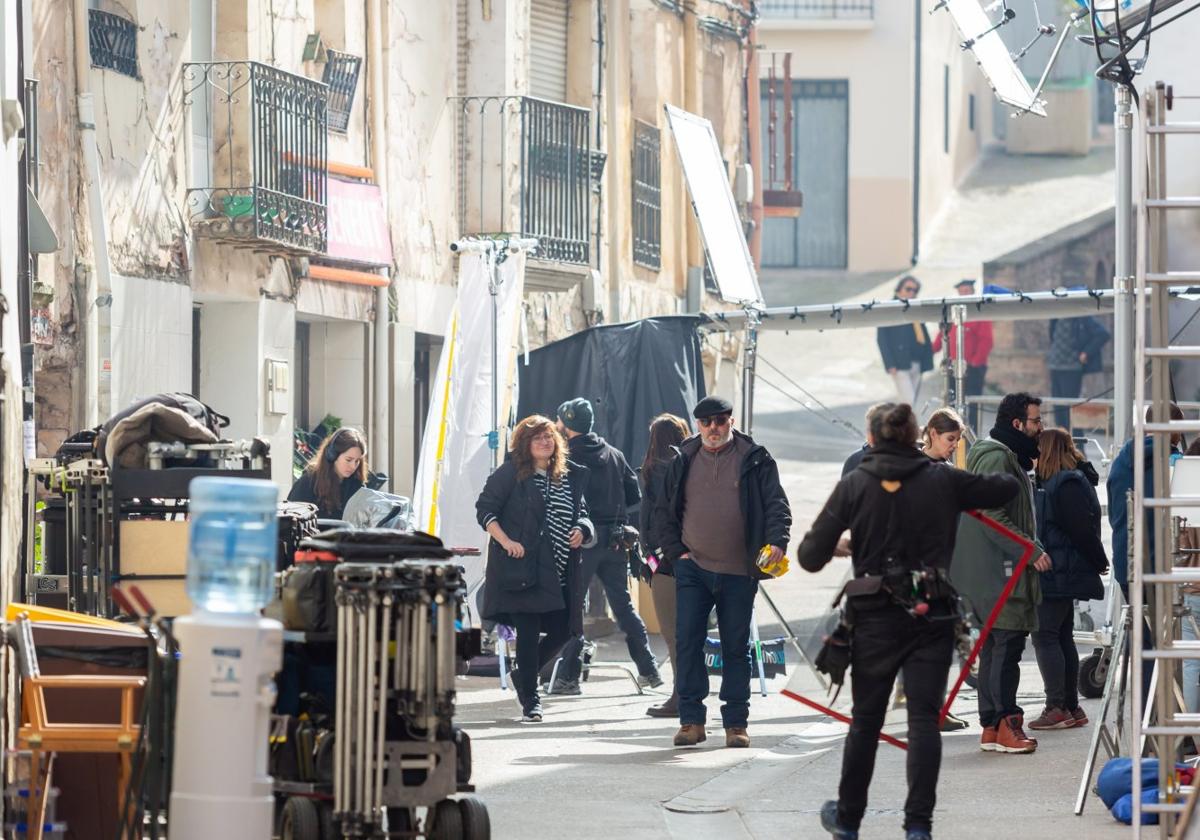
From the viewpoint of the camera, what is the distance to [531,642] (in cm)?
1377

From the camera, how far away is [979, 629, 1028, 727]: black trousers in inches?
475

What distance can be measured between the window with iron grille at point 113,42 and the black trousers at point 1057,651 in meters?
6.62

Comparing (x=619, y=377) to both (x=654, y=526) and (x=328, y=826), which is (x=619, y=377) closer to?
(x=654, y=526)

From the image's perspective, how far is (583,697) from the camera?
593 inches

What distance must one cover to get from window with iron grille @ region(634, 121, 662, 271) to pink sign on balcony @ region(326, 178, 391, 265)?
6067mm

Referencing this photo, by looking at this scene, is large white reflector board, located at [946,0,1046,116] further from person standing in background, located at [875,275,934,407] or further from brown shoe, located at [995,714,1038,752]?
person standing in background, located at [875,275,934,407]

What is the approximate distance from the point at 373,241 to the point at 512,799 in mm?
9481

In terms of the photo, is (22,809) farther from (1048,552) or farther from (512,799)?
(1048,552)

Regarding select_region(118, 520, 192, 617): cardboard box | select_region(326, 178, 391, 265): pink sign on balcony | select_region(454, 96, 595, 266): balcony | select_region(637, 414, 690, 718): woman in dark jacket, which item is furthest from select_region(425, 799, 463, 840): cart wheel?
select_region(454, 96, 595, 266): balcony

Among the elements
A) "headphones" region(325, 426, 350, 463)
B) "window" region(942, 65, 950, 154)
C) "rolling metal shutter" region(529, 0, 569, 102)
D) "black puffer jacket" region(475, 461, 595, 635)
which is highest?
"window" region(942, 65, 950, 154)

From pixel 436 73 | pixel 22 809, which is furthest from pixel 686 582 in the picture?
pixel 436 73

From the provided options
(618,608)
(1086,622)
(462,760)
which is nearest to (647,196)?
(1086,622)

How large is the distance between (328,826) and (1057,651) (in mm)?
6160

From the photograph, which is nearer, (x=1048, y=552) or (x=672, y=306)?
(x=1048, y=552)
